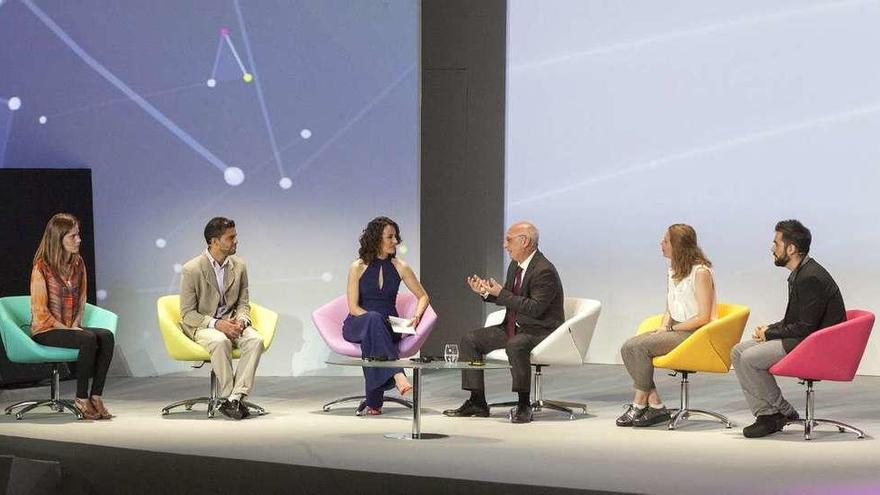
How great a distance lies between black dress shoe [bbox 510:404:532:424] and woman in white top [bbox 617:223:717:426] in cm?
51

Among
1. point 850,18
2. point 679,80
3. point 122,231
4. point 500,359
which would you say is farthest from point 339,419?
point 850,18

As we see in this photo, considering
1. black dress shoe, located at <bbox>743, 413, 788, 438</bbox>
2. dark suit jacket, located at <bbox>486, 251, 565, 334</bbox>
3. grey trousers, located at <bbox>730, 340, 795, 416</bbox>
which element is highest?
dark suit jacket, located at <bbox>486, 251, 565, 334</bbox>

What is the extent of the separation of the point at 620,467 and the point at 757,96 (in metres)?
4.99

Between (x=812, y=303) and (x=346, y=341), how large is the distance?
9.27 feet

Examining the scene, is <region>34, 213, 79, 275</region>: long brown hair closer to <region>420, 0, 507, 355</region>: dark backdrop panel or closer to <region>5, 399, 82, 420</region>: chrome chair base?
<region>5, 399, 82, 420</region>: chrome chair base

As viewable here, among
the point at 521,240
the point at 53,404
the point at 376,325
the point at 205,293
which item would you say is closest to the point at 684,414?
the point at 521,240

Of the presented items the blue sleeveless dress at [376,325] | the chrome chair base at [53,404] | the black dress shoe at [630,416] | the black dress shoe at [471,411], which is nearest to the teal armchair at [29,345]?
the chrome chair base at [53,404]

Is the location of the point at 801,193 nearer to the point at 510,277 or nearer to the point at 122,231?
the point at 510,277

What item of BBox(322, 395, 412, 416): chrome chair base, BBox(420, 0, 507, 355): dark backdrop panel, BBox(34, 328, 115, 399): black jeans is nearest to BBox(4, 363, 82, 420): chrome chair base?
BBox(34, 328, 115, 399): black jeans

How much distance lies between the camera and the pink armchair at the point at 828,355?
6.86 m

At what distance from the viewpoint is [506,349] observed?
25.6 feet

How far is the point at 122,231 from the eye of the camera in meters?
10.1

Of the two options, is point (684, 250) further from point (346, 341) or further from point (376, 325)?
point (346, 341)

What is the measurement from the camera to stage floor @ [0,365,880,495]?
19.0ft
